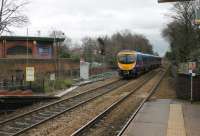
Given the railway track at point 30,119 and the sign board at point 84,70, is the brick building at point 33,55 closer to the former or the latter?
the sign board at point 84,70

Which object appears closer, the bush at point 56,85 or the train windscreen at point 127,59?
the bush at point 56,85

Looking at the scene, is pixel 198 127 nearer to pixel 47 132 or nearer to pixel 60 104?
pixel 47 132

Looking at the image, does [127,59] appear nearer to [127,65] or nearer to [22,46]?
[127,65]

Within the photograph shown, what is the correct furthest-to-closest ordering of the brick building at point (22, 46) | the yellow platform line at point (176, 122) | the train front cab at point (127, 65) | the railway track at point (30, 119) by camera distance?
1. the brick building at point (22, 46)
2. the train front cab at point (127, 65)
3. the railway track at point (30, 119)
4. the yellow platform line at point (176, 122)

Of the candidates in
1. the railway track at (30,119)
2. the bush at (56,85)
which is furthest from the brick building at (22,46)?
the railway track at (30,119)

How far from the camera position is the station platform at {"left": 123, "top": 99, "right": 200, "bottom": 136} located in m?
14.2

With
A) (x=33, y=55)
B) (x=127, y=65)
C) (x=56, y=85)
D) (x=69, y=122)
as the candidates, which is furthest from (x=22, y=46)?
(x=69, y=122)

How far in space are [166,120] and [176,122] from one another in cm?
68

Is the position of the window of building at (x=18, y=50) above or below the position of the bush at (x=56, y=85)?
above

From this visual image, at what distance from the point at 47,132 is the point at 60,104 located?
30.4ft

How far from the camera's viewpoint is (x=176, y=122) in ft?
53.5

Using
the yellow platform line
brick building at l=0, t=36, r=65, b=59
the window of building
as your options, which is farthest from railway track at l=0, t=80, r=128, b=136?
the window of building

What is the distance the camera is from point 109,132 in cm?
1507

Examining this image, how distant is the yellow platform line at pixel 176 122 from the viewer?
1405 centimetres
